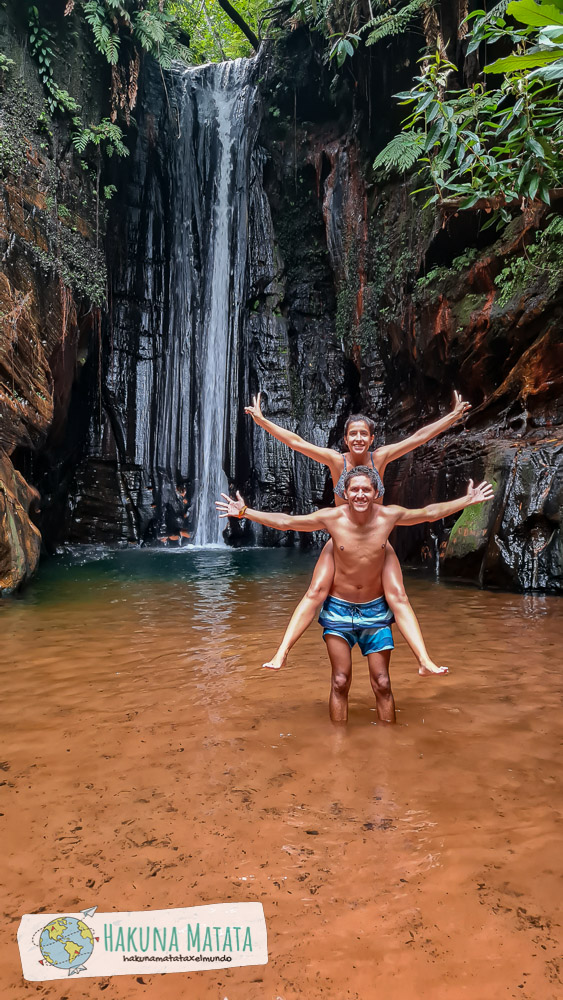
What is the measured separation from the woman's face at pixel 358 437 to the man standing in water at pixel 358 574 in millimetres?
254

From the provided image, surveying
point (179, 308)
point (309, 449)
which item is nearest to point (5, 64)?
point (179, 308)

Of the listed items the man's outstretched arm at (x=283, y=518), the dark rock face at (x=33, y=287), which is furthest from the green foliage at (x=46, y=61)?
the man's outstretched arm at (x=283, y=518)

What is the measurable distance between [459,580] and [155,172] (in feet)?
50.5

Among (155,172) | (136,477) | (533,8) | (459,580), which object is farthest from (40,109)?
(533,8)

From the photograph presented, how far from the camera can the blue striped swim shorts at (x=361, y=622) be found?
3404mm

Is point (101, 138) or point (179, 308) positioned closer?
point (101, 138)

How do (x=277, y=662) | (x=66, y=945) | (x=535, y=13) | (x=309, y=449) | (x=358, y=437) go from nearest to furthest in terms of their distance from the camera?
(x=535, y=13), (x=66, y=945), (x=277, y=662), (x=358, y=437), (x=309, y=449)

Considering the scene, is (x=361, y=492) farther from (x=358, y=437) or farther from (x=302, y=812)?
(x=302, y=812)

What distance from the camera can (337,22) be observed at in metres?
13.5

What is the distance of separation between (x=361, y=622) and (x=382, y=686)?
1.20 feet

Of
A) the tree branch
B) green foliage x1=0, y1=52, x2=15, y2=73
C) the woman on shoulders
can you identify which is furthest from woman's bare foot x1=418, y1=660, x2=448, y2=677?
the tree branch

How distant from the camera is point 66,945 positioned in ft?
5.39

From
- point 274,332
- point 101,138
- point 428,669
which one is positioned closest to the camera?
point 428,669

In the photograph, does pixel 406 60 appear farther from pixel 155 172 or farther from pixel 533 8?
pixel 533 8
